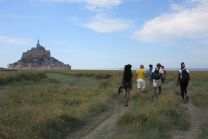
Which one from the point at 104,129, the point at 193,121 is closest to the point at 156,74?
the point at 193,121

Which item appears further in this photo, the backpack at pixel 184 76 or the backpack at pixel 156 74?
the backpack at pixel 156 74

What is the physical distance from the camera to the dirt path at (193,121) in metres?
13.7

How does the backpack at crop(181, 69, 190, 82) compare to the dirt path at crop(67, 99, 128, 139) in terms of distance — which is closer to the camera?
the dirt path at crop(67, 99, 128, 139)

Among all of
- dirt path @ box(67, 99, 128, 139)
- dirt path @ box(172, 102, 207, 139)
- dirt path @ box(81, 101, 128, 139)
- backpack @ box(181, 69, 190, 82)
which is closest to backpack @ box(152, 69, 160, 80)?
backpack @ box(181, 69, 190, 82)

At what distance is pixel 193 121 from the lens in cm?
1650

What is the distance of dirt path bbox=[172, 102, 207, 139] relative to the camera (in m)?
13.7

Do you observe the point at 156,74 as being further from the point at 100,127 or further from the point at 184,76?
the point at 100,127

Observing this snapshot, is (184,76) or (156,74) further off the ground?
(156,74)

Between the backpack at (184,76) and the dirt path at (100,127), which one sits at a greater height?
the backpack at (184,76)

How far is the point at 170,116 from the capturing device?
16.4 metres

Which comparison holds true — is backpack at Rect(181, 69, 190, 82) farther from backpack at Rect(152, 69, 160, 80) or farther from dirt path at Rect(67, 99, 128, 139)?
dirt path at Rect(67, 99, 128, 139)

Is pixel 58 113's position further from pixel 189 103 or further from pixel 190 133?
pixel 189 103

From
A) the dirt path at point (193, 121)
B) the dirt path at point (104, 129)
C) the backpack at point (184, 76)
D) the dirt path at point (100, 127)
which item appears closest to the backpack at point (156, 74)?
the backpack at point (184, 76)

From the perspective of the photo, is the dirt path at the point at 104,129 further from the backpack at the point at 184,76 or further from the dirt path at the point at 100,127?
the backpack at the point at 184,76
